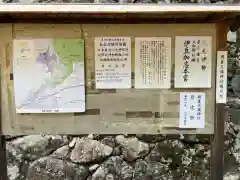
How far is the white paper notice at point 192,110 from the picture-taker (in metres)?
2.66

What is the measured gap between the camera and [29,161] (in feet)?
13.0

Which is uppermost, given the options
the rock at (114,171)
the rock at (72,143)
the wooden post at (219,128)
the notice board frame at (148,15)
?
the notice board frame at (148,15)

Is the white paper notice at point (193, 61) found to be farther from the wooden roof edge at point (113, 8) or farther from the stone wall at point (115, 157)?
the stone wall at point (115, 157)

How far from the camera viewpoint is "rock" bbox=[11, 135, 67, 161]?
3.92 metres

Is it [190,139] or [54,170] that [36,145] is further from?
[190,139]

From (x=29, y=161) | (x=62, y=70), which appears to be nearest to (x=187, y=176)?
(x=29, y=161)

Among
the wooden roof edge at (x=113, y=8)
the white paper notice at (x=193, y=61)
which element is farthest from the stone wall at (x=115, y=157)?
the wooden roof edge at (x=113, y=8)

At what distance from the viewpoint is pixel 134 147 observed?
3914mm

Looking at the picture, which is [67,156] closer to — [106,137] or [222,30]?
[106,137]

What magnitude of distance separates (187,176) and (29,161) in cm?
176

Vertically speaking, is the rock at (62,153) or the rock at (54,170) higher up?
the rock at (62,153)

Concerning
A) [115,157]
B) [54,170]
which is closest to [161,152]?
[115,157]

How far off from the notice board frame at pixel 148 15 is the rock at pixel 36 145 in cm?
114

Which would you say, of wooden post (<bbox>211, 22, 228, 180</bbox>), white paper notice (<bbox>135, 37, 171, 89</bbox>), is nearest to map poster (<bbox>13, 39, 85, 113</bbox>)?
white paper notice (<bbox>135, 37, 171, 89</bbox>)
